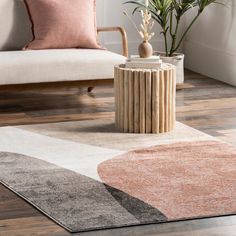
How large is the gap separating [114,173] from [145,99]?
34.1 inches

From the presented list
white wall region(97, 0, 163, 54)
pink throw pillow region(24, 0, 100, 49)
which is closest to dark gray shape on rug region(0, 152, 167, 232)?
pink throw pillow region(24, 0, 100, 49)

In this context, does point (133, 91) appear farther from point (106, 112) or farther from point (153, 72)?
point (106, 112)

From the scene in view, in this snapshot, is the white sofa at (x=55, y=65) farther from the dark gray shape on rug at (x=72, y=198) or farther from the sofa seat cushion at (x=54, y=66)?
the dark gray shape on rug at (x=72, y=198)

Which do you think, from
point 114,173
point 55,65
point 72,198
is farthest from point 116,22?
A: point 72,198

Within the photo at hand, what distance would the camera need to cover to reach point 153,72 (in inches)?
175

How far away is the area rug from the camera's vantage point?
320 cm

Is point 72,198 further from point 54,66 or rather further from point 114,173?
point 54,66

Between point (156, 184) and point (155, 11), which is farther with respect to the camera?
point (155, 11)

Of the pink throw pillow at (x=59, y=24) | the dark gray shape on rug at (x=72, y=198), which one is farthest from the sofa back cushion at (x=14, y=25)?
the dark gray shape on rug at (x=72, y=198)

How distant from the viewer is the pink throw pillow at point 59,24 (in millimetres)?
5395

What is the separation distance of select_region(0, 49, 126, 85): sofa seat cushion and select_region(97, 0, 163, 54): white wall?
1.55m

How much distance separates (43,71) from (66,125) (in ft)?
1.55

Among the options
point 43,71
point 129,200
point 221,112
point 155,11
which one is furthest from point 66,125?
point 155,11

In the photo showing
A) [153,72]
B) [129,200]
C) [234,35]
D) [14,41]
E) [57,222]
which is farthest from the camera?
[234,35]
